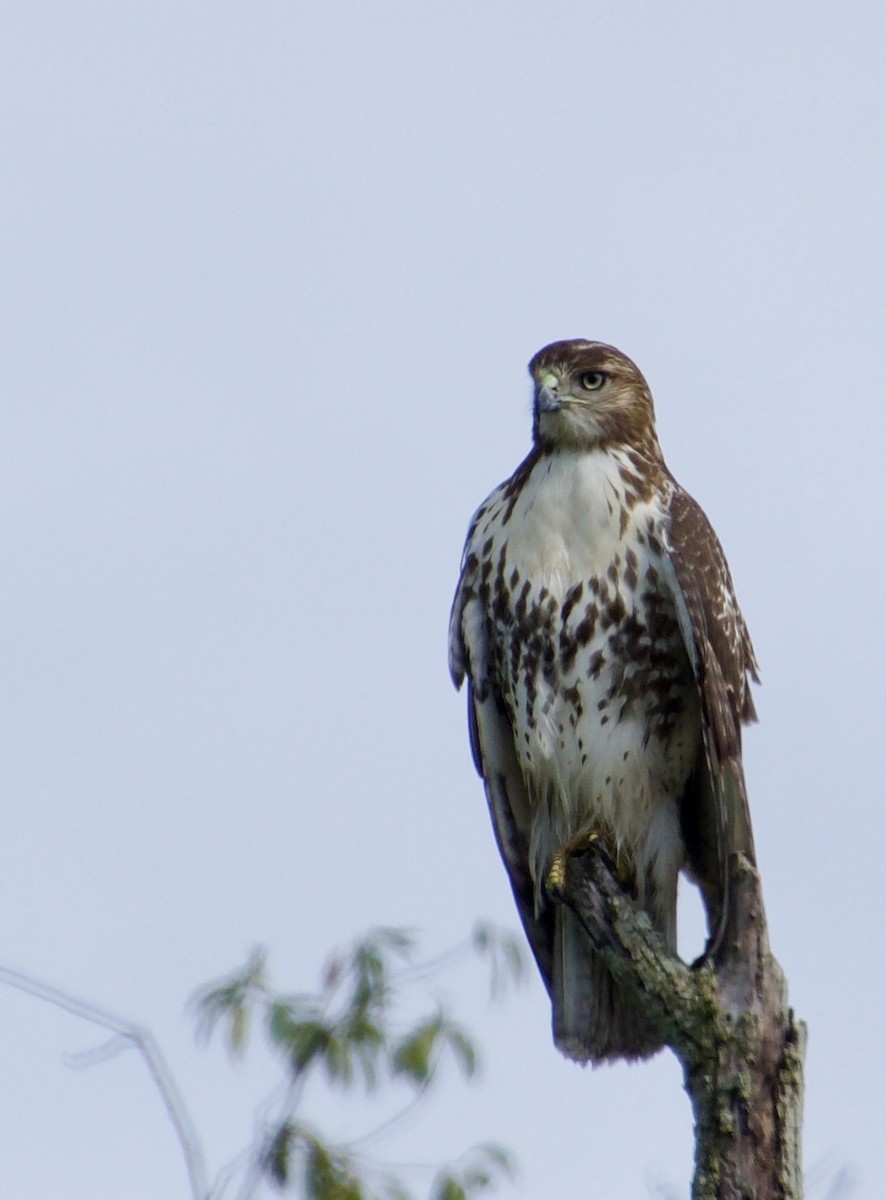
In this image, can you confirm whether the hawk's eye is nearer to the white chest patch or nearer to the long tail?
the white chest patch

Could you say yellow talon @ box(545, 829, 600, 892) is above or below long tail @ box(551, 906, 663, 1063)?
above

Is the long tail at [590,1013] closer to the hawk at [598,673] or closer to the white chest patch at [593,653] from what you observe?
the hawk at [598,673]

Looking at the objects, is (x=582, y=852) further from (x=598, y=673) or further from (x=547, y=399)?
(x=547, y=399)

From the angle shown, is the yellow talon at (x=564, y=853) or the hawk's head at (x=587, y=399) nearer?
the yellow talon at (x=564, y=853)

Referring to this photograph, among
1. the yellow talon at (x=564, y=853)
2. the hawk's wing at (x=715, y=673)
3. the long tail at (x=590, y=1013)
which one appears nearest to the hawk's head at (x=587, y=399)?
the hawk's wing at (x=715, y=673)

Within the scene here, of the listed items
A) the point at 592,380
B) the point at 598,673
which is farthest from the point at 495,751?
the point at 592,380

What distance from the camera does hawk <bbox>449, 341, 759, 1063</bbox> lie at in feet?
21.4

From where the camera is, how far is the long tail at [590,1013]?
6559mm

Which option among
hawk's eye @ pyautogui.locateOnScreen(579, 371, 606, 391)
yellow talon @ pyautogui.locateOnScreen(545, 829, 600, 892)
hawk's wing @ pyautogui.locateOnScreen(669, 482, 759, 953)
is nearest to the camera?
hawk's wing @ pyautogui.locateOnScreen(669, 482, 759, 953)

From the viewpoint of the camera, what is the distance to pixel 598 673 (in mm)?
6527

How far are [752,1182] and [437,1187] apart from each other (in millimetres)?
908

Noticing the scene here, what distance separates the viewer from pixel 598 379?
6.99m

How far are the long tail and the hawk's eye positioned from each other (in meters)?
1.71

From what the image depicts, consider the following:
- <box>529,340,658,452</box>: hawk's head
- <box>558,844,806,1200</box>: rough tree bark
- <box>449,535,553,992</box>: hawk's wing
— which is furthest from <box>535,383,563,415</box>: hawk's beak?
<box>558,844,806,1200</box>: rough tree bark
